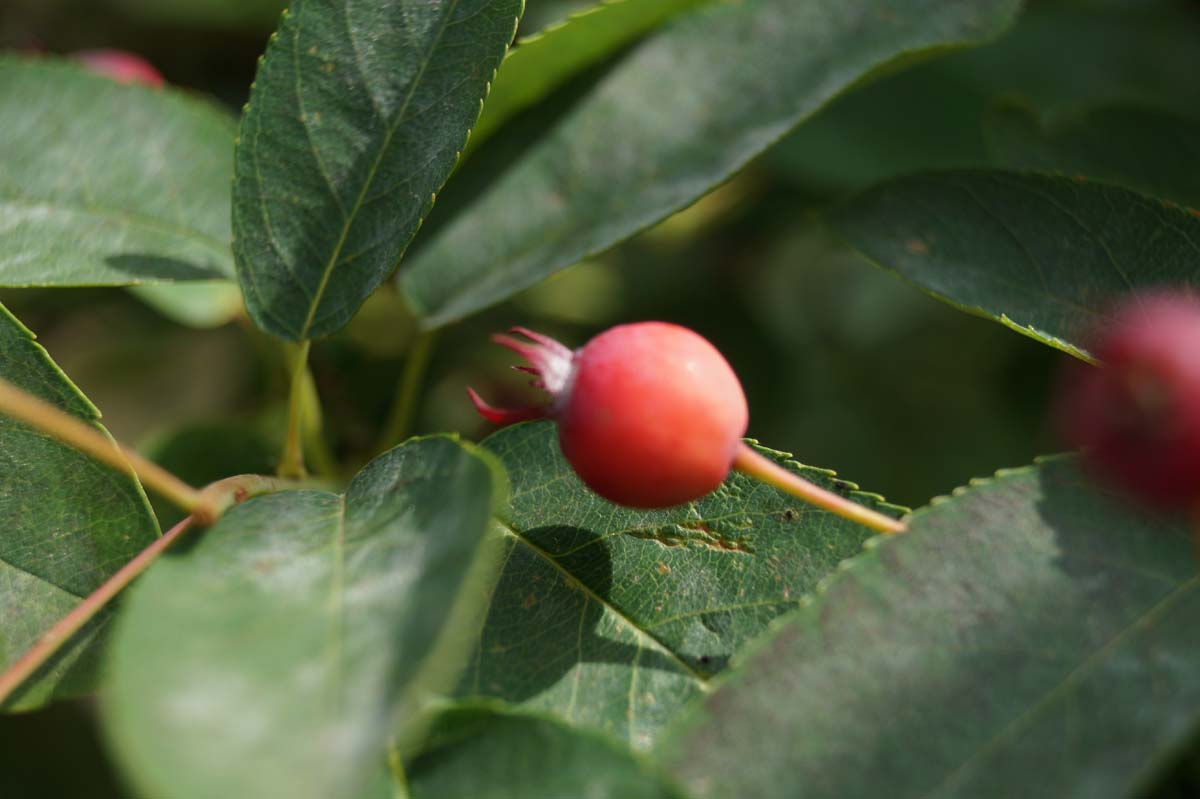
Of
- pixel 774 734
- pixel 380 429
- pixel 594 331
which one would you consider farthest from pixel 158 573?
pixel 594 331

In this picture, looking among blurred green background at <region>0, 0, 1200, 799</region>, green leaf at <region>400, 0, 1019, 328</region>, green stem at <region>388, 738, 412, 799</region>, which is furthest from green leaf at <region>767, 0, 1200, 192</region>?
green stem at <region>388, 738, 412, 799</region>

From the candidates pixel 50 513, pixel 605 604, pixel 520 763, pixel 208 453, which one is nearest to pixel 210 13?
pixel 208 453

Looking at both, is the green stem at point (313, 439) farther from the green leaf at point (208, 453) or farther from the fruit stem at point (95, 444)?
the fruit stem at point (95, 444)

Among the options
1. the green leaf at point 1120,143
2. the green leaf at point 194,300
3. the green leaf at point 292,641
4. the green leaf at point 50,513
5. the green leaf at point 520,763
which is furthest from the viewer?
the green leaf at point 194,300

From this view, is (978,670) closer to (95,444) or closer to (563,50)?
(95,444)

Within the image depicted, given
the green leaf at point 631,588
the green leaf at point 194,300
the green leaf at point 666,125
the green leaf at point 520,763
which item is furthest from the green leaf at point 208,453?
the green leaf at point 520,763
